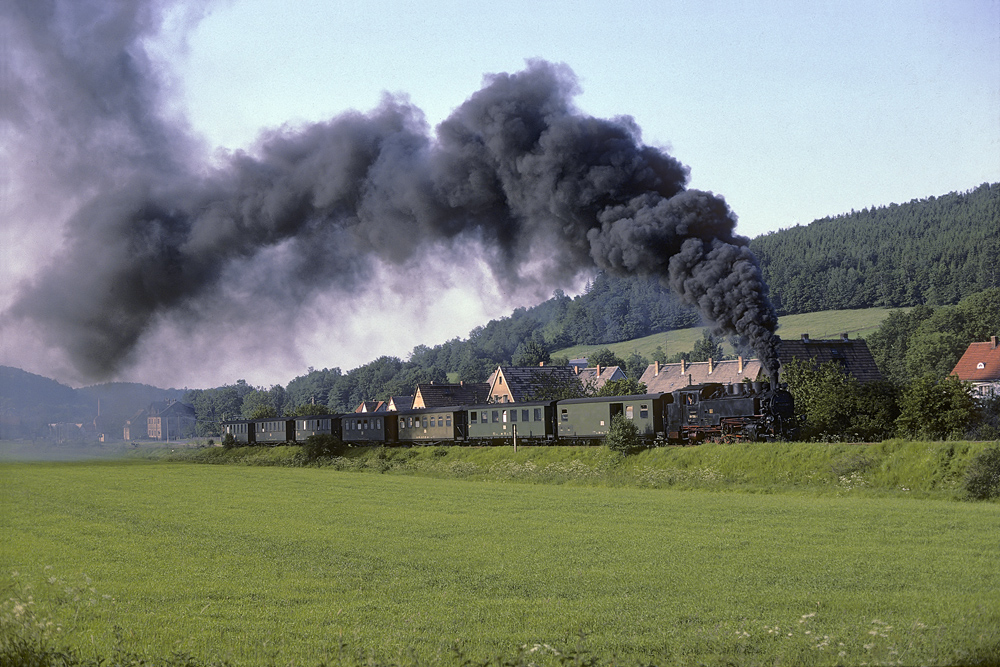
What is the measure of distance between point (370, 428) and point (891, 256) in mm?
95995

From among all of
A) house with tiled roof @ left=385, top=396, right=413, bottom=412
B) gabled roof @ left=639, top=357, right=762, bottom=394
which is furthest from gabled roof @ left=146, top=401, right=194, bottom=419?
gabled roof @ left=639, top=357, right=762, bottom=394

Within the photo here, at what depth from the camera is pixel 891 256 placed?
126688mm

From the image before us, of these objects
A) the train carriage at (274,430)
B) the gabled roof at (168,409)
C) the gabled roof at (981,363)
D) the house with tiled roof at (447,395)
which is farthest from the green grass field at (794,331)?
the gabled roof at (168,409)

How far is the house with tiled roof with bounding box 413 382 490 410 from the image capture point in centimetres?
9081

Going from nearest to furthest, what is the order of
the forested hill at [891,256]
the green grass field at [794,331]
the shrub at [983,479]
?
the shrub at [983,479]
the forested hill at [891,256]
the green grass field at [794,331]

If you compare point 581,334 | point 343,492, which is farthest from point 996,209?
Answer: point 343,492

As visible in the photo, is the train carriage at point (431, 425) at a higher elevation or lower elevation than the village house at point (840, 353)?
lower

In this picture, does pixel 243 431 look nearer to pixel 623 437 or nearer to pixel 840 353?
pixel 623 437

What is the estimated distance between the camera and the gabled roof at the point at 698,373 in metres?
91.0

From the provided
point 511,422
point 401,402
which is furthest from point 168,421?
point 511,422

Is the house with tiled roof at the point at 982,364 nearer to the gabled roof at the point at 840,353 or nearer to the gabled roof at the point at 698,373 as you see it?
the gabled roof at the point at 840,353

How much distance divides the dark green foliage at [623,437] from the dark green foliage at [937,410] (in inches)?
396

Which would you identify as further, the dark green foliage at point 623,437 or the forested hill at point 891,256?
the forested hill at point 891,256

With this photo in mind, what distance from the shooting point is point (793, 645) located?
353 inches
